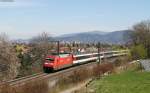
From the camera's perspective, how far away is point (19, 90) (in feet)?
110

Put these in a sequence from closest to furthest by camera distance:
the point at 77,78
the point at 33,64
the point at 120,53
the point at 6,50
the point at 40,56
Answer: the point at 77,78, the point at 6,50, the point at 33,64, the point at 40,56, the point at 120,53

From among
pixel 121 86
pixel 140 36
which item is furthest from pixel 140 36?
pixel 121 86

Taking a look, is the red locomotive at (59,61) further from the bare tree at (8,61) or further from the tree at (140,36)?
the tree at (140,36)

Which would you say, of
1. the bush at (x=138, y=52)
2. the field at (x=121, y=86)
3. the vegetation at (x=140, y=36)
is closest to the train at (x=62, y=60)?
the field at (x=121, y=86)

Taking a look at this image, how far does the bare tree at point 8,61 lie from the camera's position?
7106cm

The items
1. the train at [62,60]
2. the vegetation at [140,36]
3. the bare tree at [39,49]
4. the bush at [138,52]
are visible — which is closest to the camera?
the train at [62,60]

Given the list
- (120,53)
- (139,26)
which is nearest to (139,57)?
(120,53)

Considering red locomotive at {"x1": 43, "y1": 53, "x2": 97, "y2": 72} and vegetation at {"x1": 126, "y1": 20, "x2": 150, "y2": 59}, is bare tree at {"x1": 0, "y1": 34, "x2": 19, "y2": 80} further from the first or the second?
vegetation at {"x1": 126, "y1": 20, "x2": 150, "y2": 59}

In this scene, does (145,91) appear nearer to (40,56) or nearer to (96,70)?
(96,70)

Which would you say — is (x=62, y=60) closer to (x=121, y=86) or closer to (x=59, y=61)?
(x=59, y=61)

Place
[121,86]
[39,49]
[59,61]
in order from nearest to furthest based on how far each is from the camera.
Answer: [121,86] < [59,61] < [39,49]

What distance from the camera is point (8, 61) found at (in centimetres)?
7500

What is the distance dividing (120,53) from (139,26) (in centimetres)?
1567

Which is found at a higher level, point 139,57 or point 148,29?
point 148,29
